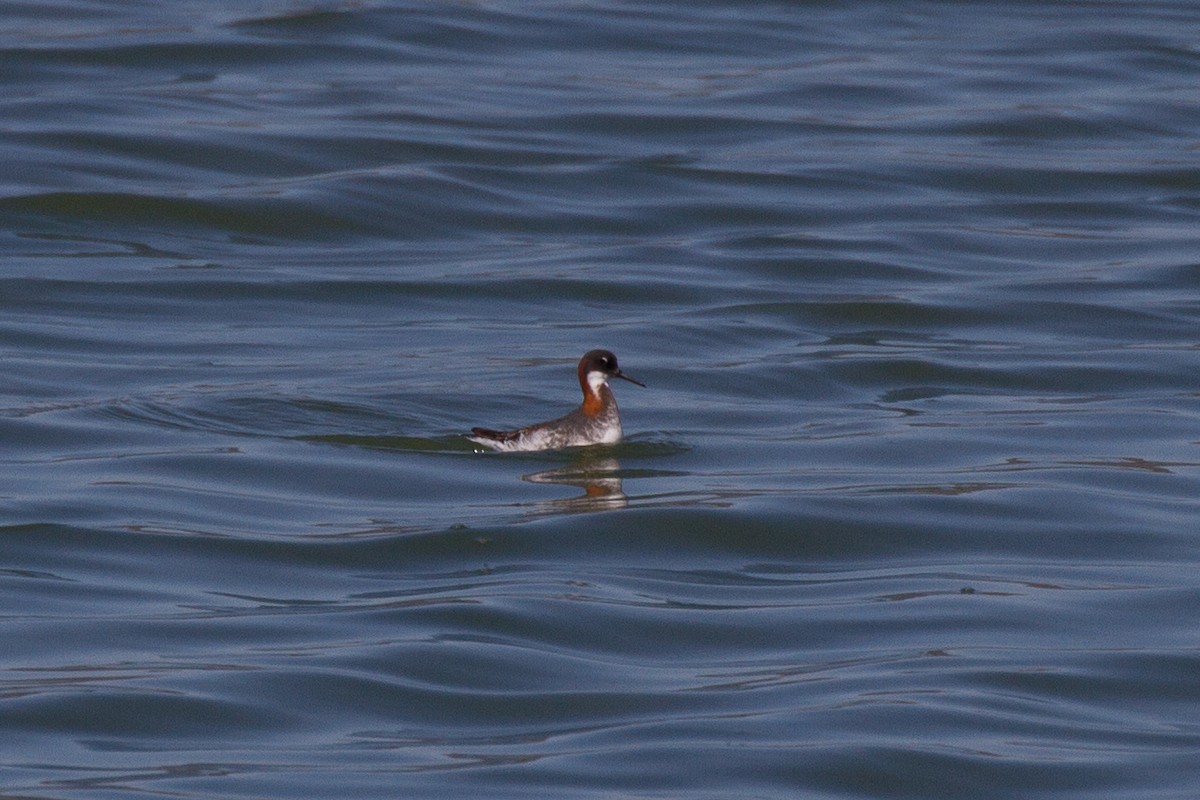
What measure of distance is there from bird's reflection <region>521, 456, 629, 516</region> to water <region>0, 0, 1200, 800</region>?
0.05 m

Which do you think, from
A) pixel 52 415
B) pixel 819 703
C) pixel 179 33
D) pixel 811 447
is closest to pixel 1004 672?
pixel 819 703

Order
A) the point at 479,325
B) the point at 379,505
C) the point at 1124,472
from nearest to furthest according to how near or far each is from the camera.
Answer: the point at 379,505 < the point at 1124,472 < the point at 479,325

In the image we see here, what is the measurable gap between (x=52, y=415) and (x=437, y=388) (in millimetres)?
2687

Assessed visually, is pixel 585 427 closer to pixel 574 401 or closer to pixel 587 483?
pixel 587 483

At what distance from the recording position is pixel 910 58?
108 feet

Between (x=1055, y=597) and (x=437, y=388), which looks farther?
(x=437, y=388)

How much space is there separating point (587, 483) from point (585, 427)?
642 mm

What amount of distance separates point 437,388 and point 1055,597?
5.89m

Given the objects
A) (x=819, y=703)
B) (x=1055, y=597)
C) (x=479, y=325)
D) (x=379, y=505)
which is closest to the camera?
(x=819, y=703)

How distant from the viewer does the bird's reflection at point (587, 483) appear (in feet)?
43.3

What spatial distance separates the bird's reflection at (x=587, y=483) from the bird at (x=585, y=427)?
0.55 feet

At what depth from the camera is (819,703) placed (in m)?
9.57

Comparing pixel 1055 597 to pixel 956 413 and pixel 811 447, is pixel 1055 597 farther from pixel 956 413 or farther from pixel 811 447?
pixel 956 413

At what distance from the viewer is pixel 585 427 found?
14609 mm
